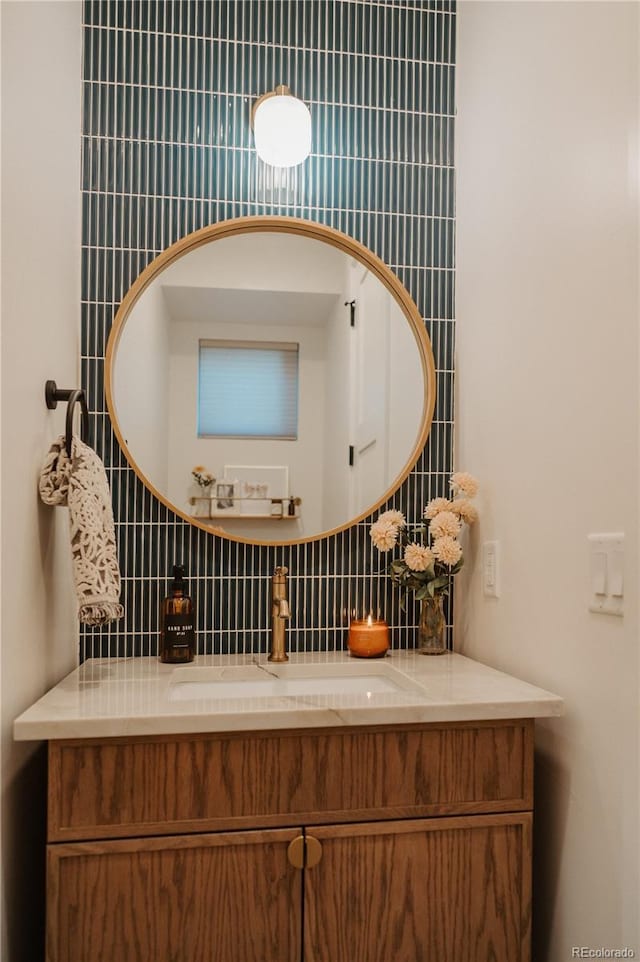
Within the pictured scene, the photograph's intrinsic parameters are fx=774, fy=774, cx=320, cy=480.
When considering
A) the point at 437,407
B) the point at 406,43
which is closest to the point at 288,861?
the point at 437,407

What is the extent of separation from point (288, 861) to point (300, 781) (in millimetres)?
127

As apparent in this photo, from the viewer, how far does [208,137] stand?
189 centimetres

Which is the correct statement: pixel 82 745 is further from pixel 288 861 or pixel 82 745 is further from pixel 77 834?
pixel 288 861

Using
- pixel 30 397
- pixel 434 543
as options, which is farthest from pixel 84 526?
pixel 434 543

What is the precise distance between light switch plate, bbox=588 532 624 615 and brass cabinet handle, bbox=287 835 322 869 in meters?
0.60

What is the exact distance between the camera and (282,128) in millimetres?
1811

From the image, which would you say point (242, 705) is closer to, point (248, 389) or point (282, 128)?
point (248, 389)

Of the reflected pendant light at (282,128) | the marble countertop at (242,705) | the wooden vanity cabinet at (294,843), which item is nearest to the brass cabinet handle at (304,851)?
the wooden vanity cabinet at (294,843)

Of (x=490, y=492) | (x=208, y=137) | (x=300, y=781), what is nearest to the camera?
(x=300, y=781)

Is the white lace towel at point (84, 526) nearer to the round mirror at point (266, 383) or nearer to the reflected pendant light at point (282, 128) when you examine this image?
the round mirror at point (266, 383)

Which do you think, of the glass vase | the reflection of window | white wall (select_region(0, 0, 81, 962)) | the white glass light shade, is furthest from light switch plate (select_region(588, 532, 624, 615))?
the white glass light shade

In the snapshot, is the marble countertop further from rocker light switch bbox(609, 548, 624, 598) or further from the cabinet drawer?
rocker light switch bbox(609, 548, 624, 598)

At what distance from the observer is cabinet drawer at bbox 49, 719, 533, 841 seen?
122 cm

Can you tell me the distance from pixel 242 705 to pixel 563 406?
2.53ft
